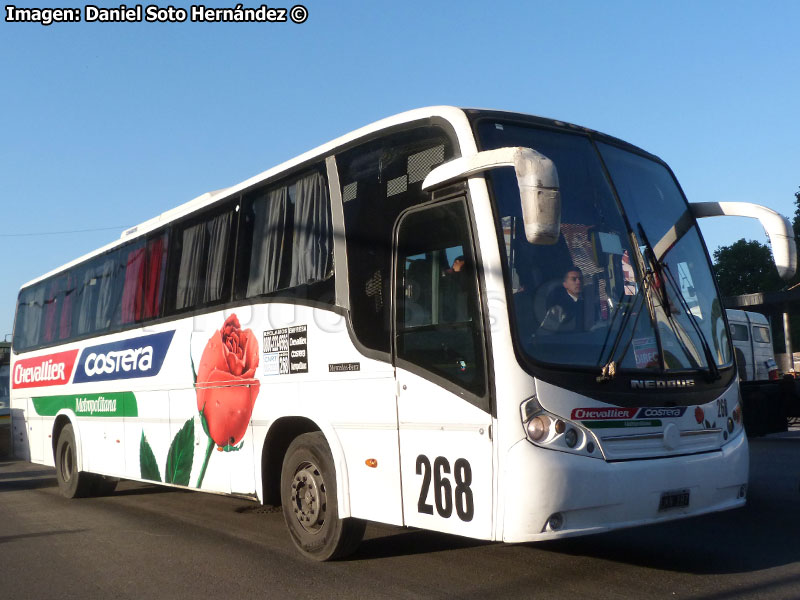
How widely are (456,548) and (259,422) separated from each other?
6.88 feet

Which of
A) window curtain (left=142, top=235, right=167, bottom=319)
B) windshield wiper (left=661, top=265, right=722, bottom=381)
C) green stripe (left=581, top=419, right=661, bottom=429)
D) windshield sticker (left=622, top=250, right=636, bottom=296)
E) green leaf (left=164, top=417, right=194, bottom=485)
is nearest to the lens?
green stripe (left=581, top=419, right=661, bottom=429)

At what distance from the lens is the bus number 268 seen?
5609 millimetres

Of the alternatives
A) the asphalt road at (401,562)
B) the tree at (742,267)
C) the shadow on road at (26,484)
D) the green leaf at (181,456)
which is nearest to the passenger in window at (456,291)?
the asphalt road at (401,562)

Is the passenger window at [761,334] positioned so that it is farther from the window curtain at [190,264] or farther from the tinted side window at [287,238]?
the tinted side window at [287,238]

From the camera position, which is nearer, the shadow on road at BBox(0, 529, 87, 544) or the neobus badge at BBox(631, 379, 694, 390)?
the neobus badge at BBox(631, 379, 694, 390)

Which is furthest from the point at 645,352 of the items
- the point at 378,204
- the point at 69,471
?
the point at 69,471

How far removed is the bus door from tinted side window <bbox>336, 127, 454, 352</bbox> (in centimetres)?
16

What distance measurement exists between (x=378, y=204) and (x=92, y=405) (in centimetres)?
708

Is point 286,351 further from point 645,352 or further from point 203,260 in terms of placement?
point 645,352

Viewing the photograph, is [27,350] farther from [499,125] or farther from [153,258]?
[499,125]

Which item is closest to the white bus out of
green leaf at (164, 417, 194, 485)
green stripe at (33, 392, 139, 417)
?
green leaf at (164, 417, 194, 485)

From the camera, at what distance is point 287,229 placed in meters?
7.89

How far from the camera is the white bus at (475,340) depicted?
17.8 feet

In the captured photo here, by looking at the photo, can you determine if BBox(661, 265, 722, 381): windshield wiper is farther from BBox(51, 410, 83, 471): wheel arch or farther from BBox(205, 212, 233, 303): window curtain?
BBox(51, 410, 83, 471): wheel arch
